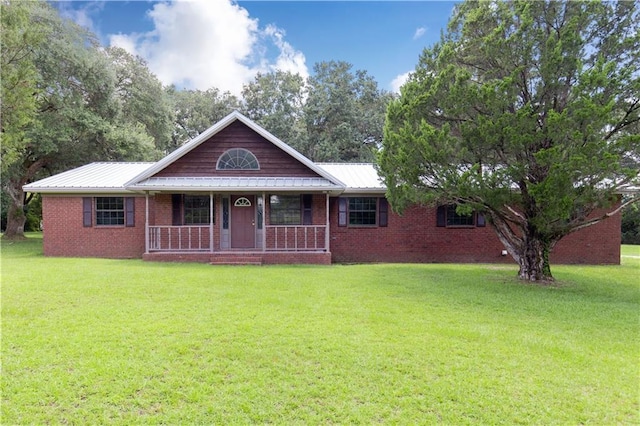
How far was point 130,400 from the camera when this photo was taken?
332 centimetres

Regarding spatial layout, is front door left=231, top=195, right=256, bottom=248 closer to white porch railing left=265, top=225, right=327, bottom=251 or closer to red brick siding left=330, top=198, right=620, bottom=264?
white porch railing left=265, top=225, right=327, bottom=251

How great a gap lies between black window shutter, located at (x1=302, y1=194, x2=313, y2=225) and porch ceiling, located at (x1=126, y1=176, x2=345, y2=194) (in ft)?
2.53

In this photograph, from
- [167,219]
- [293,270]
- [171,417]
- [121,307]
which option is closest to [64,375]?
[171,417]

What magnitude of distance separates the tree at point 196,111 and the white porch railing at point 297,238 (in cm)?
2345

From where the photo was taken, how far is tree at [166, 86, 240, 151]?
34.3 m

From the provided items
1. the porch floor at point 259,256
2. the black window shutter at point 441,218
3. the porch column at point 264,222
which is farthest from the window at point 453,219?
the porch column at point 264,222

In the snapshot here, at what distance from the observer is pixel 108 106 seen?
71.8 feet

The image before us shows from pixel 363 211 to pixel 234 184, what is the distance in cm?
497

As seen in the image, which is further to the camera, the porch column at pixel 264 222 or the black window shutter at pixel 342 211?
the black window shutter at pixel 342 211

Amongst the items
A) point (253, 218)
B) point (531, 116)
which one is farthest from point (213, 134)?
point (531, 116)

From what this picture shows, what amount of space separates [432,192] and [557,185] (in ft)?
8.88

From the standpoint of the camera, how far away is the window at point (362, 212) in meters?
14.3

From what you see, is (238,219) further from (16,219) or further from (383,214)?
(16,219)

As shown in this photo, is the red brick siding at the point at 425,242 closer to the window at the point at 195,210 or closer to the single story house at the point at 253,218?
the single story house at the point at 253,218
